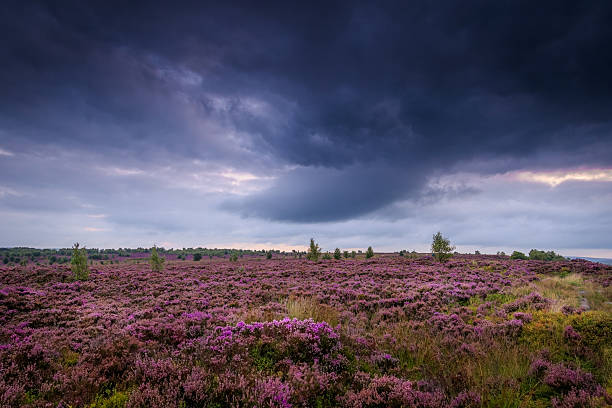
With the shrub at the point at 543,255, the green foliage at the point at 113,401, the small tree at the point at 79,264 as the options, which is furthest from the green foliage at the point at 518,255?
the small tree at the point at 79,264

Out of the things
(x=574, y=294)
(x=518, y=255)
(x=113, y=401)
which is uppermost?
(x=518, y=255)

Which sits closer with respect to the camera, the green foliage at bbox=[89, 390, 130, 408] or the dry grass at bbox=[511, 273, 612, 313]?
the green foliage at bbox=[89, 390, 130, 408]

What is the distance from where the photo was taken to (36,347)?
23.3 ft

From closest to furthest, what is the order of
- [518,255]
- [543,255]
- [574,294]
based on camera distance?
[574,294] → [543,255] → [518,255]

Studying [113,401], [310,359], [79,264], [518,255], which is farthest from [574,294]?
[518,255]

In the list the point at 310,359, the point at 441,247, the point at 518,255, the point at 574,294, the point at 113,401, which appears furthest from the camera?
the point at 518,255

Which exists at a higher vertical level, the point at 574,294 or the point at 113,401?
the point at 574,294

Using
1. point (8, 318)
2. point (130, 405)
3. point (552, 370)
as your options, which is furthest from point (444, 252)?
point (8, 318)

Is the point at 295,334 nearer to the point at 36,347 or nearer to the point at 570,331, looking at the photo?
the point at 36,347

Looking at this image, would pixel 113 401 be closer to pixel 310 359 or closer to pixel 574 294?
pixel 310 359

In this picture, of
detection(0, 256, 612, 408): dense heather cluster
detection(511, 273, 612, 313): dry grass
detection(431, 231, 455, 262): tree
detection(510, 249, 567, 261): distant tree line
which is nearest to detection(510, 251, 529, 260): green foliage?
detection(510, 249, 567, 261): distant tree line

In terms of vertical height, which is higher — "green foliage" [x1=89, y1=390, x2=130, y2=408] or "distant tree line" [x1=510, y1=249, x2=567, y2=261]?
"distant tree line" [x1=510, y1=249, x2=567, y2=261]

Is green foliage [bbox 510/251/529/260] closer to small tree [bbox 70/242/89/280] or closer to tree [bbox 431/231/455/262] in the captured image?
tree [bbox 431/231/455/262]

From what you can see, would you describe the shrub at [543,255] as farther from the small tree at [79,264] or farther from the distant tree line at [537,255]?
the small tree at [79,264]
